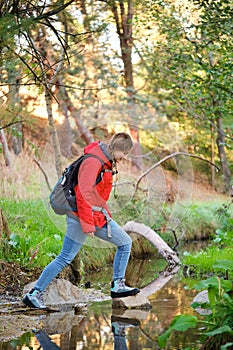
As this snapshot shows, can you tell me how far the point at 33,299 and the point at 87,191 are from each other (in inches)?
50.8

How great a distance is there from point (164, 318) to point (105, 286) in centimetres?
252

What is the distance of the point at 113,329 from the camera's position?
6570 millimetres

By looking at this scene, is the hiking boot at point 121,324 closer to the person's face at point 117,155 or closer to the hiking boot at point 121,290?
the hiking boot at point 121,290

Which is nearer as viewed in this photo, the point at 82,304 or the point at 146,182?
the point at 82,304

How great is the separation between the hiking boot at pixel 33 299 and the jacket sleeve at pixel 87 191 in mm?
872

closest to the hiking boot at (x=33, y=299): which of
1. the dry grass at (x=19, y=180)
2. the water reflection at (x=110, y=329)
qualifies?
the water reflection at (x=110, y=329)

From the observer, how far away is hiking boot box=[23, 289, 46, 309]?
746 cm

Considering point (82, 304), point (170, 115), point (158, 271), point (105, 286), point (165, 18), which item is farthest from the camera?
point (170, 115)

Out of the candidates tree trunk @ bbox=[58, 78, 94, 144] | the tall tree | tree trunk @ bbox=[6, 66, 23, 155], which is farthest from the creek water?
tree trunk @ bbox=[58, 78, 94, 144]

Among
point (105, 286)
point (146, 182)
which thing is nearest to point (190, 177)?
point (146, 182)

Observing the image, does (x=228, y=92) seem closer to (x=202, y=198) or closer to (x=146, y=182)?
(x=146, y=182)

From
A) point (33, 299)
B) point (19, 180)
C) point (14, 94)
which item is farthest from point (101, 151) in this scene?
point (19, 180)

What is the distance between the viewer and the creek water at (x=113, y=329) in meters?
5.91

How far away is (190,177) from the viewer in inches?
722
